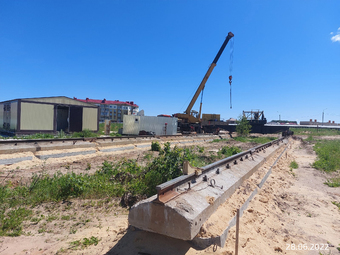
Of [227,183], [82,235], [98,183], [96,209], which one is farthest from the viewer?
[98,183]

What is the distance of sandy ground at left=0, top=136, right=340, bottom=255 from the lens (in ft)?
10.1

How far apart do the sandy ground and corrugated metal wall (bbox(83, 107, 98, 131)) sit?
20.4 m

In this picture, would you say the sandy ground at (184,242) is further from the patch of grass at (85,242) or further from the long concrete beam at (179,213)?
the long concrete beam at (179,213)

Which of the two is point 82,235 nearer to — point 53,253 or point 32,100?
point 53,253

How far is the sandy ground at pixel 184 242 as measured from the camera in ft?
10.1

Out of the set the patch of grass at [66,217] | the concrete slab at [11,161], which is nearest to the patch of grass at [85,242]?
the patch of grass at [66,217]

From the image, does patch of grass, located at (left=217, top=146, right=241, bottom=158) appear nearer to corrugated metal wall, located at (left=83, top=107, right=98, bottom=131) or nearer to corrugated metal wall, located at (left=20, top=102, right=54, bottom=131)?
corrugated metal wall, located at (left=83, top=107, right=98, bottom=131)

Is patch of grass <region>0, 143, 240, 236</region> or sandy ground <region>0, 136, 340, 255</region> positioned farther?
patch of grass <region>0, 143, 240, 236</region>

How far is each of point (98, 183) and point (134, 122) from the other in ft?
68.0

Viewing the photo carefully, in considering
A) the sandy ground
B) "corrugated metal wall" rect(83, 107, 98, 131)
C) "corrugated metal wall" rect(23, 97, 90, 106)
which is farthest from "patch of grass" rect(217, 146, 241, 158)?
"corrugated metal wall" rect(23, 97, 90, 106)

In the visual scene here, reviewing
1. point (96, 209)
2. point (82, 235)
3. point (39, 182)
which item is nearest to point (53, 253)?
point (82, 235)

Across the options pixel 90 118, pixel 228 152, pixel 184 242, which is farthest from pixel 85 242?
pixel 90 118

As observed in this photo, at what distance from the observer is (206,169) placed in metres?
5.15

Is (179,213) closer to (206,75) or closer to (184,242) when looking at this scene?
(184,242)
